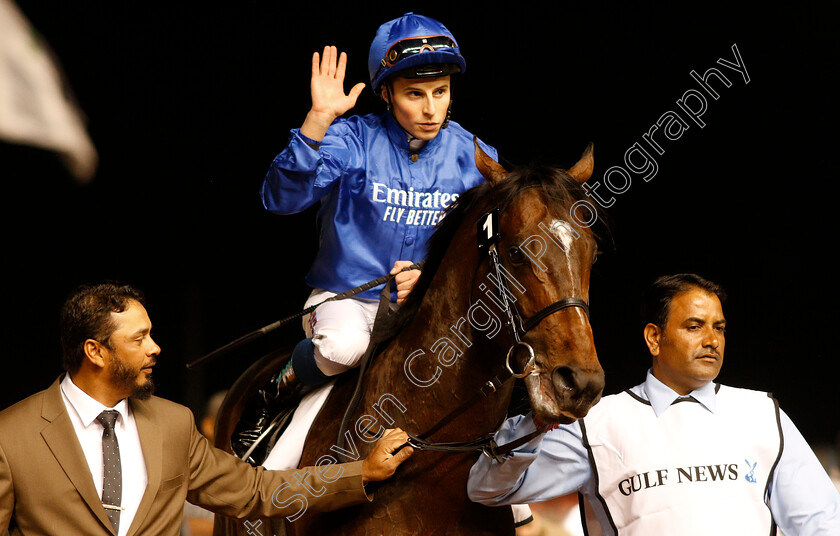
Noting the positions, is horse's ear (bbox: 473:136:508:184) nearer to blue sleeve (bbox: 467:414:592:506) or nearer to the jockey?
the jockey

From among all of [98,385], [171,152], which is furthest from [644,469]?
[171,152]

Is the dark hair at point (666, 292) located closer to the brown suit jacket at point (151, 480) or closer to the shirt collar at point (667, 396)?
the shirt collar at point (667, 396)

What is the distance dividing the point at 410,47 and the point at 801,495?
195 centimetres

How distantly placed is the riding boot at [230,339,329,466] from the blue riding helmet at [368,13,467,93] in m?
1.05

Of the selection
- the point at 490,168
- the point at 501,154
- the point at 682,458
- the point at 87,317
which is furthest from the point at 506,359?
the point at 501,154

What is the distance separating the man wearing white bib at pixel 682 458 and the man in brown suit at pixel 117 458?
1.65 feet

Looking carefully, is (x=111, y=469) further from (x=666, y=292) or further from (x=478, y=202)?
(x=666, y=292)

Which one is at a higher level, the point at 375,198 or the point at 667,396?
the point at 375,198

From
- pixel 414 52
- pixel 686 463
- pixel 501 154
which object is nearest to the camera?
pixel 686 463

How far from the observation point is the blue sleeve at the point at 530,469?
7.60 ft

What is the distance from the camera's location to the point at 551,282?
7.11ft

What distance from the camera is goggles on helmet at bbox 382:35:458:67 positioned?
9.91ft

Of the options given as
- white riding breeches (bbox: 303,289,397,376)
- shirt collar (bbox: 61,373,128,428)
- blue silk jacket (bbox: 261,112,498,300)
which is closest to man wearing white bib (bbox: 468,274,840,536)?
white riding breeches (bbox: 303,289,397,376)

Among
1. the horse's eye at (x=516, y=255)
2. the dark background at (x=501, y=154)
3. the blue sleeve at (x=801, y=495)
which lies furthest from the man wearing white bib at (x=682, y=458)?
the dark background at (x=501, y=154)
